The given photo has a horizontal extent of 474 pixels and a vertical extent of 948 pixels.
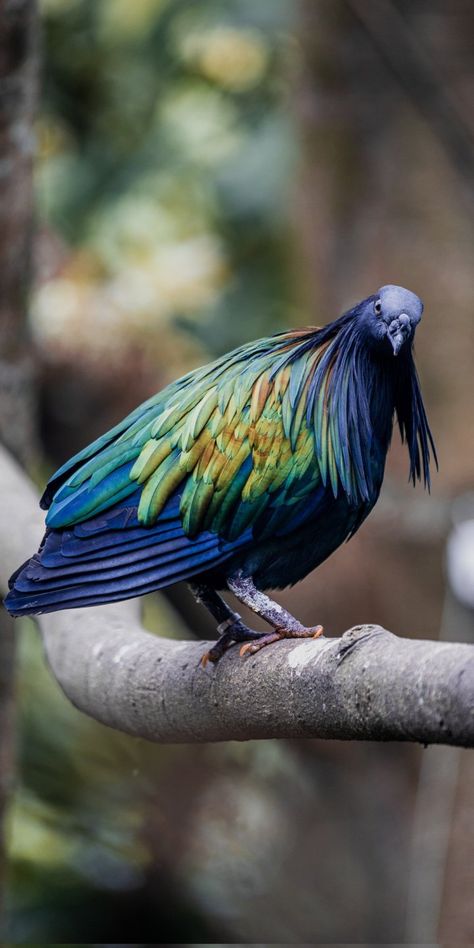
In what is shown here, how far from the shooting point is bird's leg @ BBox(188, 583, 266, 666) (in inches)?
110

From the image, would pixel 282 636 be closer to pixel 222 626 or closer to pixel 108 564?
pixel 222 626

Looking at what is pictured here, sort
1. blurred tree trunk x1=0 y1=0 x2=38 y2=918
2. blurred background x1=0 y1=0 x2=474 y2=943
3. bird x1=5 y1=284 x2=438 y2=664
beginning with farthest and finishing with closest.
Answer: blurred background x1=0 y1=0 x2=474 y2=943 → blurred tree trunk x1=0 y1=0 x2=38 y2=918 → bird x1=5 y1=284 x2=438 y2=664

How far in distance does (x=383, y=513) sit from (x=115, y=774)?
1829mm

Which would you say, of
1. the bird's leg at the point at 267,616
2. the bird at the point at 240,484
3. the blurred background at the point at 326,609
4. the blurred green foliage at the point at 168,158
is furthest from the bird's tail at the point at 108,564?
the blurred green foliage at the point at 168,158

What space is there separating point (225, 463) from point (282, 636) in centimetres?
39

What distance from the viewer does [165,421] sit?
2.88 m

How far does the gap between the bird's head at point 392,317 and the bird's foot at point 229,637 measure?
0.69 meters

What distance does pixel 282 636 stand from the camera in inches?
108

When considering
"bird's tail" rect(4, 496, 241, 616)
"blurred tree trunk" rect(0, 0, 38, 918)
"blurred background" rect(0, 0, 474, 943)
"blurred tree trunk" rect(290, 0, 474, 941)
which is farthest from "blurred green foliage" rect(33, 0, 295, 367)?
"bird's tail" rect(4, 496, 241, 616)

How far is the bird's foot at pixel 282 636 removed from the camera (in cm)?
270

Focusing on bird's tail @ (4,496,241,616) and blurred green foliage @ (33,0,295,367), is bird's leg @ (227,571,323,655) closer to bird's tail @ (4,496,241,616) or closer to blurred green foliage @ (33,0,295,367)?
bird's tail @ (4,496,241,616)

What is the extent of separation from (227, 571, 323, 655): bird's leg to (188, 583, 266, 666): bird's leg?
60mm

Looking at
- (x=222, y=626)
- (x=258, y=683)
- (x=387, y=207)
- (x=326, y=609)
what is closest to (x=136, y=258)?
(x=387, y=207)

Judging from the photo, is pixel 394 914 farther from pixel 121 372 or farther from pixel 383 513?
pixel 121 372
